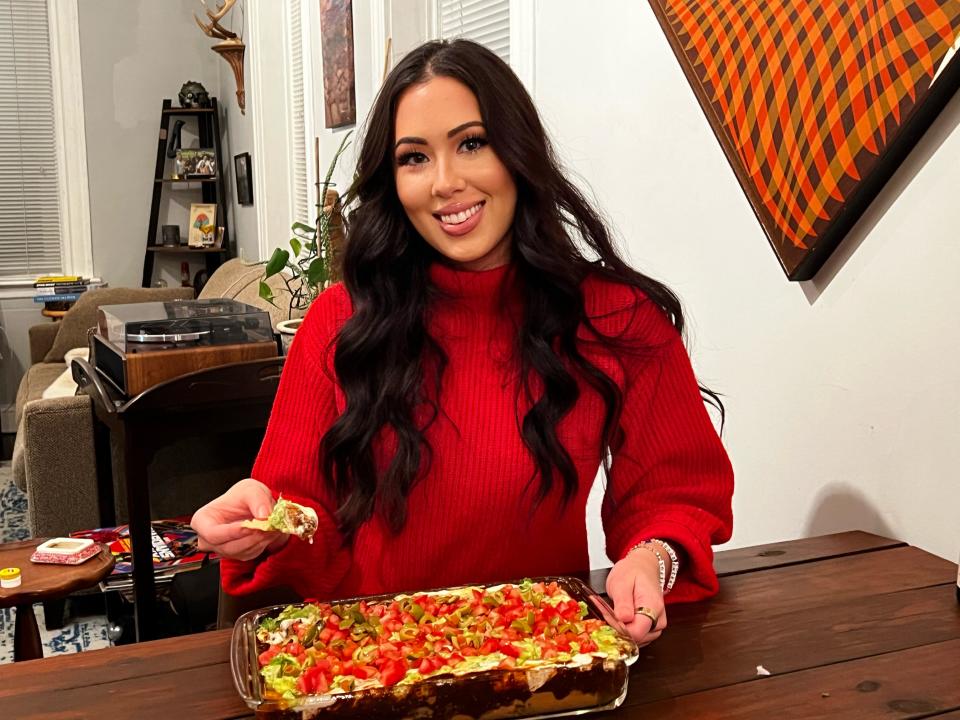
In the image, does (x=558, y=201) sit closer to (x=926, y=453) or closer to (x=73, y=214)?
(x=926, y=453)

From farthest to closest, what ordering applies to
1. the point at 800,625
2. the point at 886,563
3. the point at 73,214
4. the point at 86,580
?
the point at 73,214 < the point at 86,580 < the point at 886,563 < the point at 800,625

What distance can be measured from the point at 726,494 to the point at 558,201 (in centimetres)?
48

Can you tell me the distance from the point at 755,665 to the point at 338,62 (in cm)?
347

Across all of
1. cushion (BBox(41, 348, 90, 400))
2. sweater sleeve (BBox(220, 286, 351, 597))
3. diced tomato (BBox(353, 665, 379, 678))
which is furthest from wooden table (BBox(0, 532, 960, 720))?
cushion (BBox(41, 348, 90, 400))

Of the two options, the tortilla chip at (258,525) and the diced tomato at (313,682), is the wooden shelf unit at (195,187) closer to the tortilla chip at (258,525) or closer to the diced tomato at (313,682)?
the tortilla chip at (258,525)

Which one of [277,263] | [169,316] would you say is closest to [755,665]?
[169,316]

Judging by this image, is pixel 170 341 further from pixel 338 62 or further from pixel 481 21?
pixel 338 62

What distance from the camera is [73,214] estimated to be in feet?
20.5

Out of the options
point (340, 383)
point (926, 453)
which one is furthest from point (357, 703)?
point (926, 453)

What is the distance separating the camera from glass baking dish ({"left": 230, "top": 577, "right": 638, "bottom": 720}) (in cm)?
81

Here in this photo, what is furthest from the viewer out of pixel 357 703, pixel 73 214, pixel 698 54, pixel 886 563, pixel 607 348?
pixel 73 214

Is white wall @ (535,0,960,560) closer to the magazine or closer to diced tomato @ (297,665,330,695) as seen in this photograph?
diced tomato @ (297,665,330,695)

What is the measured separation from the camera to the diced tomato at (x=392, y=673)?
0.83m

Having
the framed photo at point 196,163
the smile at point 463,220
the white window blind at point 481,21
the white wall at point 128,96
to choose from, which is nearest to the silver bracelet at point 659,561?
the smile at point 463,220
